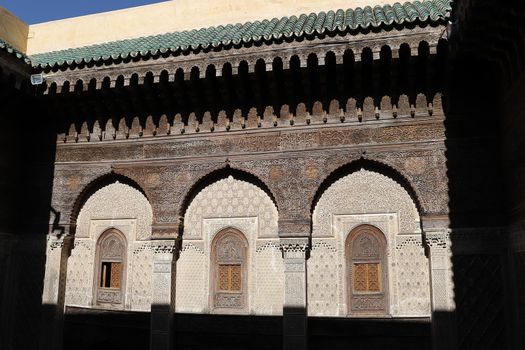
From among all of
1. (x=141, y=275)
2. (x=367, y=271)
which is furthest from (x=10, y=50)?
(x=367, y=271)

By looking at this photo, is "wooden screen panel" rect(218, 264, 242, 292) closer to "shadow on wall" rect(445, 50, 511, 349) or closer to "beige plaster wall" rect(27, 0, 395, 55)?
"shadow on wall" rect(445, 50, 511, 349)

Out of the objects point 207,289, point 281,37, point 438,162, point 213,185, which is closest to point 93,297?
point 207,289

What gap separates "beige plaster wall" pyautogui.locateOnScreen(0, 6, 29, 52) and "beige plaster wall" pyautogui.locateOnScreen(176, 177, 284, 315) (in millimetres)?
4469

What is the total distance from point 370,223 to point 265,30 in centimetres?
276

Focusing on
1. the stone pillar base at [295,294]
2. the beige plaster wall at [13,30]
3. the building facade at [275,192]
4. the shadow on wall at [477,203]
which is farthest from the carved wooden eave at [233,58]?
the beige plaster wall at [13,30]

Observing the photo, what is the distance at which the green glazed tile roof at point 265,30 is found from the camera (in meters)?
5.68

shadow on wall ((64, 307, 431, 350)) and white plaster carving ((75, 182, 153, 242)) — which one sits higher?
white plaster carving ((75, 182, 153, 242))

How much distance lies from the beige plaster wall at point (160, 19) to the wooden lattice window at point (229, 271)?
360cm

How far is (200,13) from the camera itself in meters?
8.19

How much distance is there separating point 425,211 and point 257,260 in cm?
205

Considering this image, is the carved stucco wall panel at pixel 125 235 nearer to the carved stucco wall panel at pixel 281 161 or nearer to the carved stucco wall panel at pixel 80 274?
the carved stucco wall panel at pixel 80 274

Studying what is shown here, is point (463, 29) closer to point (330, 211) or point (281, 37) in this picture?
point (281, 37)

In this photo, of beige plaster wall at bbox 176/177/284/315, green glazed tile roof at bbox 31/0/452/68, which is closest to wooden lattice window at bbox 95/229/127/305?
beige plaster wall at bbox 176/177/284/315

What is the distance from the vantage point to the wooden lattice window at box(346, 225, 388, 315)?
5.86 metres
